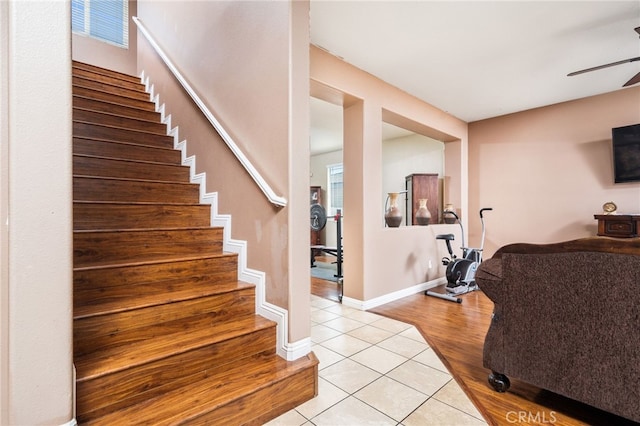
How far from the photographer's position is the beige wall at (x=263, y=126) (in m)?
1.85

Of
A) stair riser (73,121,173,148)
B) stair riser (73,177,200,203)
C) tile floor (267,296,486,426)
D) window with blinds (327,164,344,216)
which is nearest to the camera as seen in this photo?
tile floor (267,296,486,426)

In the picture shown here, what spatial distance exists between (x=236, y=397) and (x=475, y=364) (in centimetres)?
168

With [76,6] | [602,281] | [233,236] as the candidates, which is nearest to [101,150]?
[233,236]

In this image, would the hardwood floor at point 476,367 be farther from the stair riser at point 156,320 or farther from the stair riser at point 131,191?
the stair riser at point 131,191

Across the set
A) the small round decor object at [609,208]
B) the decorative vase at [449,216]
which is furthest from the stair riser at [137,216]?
the small round decor object at [609,208]

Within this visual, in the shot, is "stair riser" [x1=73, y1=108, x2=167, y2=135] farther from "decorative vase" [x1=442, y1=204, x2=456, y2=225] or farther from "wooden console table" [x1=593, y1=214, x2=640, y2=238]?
"wooden console table" [x1=593, y1=214, x2=640, y2=238]

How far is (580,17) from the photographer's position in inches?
102

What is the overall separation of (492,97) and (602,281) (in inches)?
142

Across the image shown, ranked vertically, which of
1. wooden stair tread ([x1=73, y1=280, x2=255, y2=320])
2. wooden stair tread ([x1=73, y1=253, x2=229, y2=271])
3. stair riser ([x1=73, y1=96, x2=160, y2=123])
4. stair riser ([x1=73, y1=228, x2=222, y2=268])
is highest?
stair riser ([x1=73, y1=96, x2=160, y2=123])

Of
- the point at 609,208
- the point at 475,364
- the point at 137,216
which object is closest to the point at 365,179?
the point at 475,364

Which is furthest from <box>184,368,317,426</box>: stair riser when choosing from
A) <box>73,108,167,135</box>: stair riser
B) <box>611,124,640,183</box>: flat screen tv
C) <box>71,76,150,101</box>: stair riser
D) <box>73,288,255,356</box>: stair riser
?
<box>611,124,640,183</box>: flat screen tv

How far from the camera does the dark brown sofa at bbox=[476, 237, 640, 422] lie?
1.37m

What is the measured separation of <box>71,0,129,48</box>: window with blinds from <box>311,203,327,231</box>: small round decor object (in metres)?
4.40

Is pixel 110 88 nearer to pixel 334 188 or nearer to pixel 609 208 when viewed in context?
pixel 334 188
